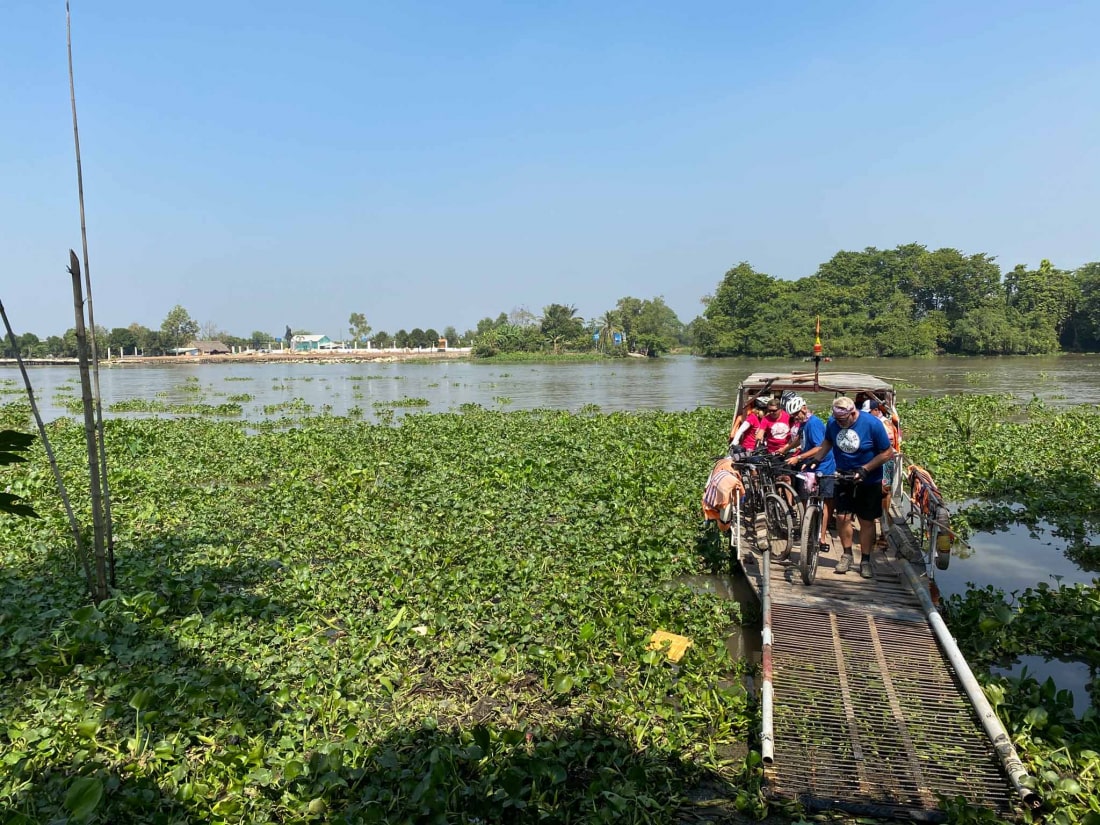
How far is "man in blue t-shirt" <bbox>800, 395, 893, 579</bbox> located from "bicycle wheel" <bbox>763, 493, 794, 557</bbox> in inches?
18.1

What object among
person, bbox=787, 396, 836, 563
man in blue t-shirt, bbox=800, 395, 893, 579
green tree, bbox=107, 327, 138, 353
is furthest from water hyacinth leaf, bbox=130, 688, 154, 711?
green tree, bbox=107, 327, 138, 353

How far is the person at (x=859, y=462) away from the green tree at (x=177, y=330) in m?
135

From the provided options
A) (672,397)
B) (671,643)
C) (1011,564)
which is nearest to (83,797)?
(671,643)

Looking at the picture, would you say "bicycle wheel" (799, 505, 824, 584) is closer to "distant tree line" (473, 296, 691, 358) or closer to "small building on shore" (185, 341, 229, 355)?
"distant tree line" (473, 296, 691, 358)

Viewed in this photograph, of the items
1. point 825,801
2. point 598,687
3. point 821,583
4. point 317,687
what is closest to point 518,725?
Answer: point 598,687

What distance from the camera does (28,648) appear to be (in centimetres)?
483

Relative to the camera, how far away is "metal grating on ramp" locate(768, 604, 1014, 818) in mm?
3504

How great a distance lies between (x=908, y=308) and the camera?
259ft

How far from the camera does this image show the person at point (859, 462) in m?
5.93

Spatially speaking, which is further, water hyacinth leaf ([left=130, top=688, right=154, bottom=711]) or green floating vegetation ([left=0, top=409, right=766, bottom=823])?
water hyacinth leaf ([left=130, top=688, right=154, bottom=711])

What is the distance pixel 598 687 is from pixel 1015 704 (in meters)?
2.69

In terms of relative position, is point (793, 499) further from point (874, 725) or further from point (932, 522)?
point (874, 725)

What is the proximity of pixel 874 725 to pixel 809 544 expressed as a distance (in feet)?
6.76

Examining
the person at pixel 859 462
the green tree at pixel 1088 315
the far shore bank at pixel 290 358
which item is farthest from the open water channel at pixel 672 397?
the far shore bank at pixel 290 358
